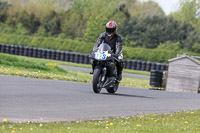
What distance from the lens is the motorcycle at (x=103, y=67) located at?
13.3 meters

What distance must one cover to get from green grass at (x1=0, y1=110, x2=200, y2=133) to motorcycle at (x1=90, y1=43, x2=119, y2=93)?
348cm

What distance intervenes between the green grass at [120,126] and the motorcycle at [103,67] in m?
3.48

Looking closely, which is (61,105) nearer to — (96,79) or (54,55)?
(96,79)

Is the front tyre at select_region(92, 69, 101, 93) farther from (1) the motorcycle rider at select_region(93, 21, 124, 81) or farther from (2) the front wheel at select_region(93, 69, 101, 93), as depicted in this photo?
(1) the motorcycle rider at select_region(93, 21, 124, 81)

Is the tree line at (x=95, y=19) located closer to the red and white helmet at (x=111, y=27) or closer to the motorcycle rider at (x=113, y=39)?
the motorcycle rider at (x=113, y=39)

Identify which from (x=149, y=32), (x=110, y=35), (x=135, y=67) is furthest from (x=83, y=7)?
(x=110, y=35)

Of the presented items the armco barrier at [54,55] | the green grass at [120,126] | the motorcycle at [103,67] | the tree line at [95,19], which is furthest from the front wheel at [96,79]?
the tree line at [95,19]

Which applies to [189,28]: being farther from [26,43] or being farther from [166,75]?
[166,75]

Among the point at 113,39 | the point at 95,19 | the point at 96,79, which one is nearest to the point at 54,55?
the point at 95,19

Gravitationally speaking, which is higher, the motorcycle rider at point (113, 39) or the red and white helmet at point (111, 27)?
the red and white helmet at point (111, 27)

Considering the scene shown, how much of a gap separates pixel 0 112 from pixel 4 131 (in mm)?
1816

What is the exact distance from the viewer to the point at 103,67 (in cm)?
1355

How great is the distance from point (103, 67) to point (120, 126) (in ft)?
18.2

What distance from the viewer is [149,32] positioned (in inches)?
2500
